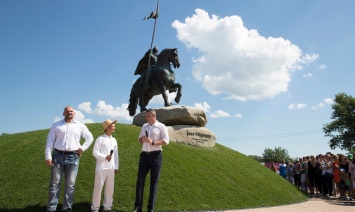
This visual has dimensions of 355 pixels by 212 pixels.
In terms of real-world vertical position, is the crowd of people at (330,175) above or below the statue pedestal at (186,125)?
below

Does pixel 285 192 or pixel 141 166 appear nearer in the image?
pixel 141 166

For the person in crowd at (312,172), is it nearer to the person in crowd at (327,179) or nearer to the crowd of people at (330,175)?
the crowd of people at (330,175)

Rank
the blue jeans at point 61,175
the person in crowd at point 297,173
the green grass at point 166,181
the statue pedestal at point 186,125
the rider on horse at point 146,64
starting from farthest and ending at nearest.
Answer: the person in crowd at point 297,173, the rider on horse at point 146,64, the statue pedestal at point 186,125, the green grass at point 166,181, the blue jeans at point 61,175

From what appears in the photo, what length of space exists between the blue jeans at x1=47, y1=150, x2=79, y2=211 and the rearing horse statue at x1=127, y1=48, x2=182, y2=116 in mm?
9613

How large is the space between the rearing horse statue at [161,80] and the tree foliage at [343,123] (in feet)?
99.9

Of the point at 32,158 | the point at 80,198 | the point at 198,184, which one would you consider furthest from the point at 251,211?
the point at 32,158

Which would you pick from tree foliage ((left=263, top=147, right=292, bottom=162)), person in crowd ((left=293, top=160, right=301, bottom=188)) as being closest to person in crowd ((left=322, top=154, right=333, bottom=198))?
person in crowd ((left=293, top=160, right=301, bottom=188))

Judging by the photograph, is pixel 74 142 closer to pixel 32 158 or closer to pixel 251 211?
pixel 32 158

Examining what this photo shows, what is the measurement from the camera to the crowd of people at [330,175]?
12875 mm

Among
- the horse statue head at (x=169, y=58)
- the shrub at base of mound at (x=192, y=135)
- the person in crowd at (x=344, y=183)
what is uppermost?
the horse statue head at (x=169, y=58)

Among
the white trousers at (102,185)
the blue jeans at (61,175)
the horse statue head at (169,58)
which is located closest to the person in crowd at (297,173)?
the horse statue head at (169,58)

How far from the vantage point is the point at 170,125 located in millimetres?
15391

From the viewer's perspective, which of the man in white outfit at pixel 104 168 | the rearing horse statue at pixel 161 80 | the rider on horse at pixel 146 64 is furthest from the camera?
the rider on horse at pixel 146 64

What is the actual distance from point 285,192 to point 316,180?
10.6 feet
